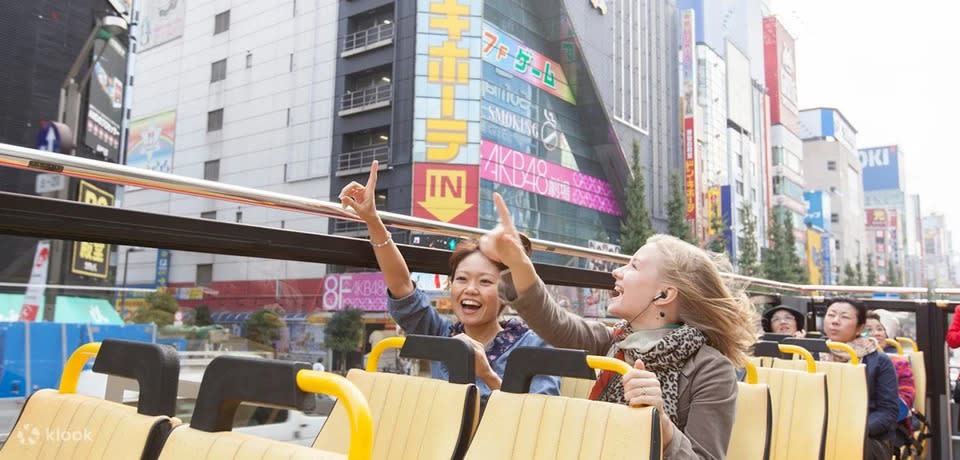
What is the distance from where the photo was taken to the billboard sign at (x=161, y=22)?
34062mm

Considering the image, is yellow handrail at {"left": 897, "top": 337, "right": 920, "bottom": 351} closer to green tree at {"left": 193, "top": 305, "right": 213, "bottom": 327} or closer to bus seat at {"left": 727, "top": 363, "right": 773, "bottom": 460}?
bus seat at {"left": 727, "top": 363, "right": 773, "bottom": 460}

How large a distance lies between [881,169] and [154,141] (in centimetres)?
9246

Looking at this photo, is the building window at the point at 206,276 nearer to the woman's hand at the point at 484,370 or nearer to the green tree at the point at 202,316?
the green tree at the point at 202,316

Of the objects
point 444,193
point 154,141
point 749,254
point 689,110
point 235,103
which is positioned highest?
point 689,110

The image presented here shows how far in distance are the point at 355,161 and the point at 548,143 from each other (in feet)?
26.5

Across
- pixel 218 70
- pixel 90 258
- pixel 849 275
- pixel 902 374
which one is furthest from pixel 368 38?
pixel 849 275

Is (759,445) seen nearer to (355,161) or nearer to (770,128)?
(355,161)

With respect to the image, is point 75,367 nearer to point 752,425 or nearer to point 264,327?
point 264,327

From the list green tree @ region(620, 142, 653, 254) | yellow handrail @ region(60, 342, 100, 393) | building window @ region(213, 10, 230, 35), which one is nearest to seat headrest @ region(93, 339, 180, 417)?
yellow handrail @ region(60, 342, 100, 393)

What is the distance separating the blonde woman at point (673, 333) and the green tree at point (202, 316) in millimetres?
1318

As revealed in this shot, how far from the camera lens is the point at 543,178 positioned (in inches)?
1127

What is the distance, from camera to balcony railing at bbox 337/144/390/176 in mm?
25297

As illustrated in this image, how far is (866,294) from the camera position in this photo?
5.77 m

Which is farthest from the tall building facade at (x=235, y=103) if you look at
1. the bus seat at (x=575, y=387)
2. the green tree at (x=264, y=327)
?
the bus seat at (x=575, y=387)
